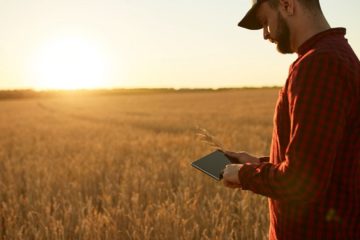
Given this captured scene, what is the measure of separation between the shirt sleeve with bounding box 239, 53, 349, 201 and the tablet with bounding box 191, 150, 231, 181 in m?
0.50

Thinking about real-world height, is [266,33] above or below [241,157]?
above

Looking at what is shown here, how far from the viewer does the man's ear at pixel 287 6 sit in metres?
1.65

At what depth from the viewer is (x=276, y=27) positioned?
1.73 metres

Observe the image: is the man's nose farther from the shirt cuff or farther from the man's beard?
the shirt cuff

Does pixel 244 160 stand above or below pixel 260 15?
below

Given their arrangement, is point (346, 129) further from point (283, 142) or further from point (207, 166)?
point (207, 166)

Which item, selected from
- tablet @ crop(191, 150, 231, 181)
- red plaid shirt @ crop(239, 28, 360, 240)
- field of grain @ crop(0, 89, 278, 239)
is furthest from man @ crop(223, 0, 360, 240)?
field of grain @ crop(0, 89, 278, 239)

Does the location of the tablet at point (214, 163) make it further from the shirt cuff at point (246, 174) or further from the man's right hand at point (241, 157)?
the shirt cuff at point (246, 174)

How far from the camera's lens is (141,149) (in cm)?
898

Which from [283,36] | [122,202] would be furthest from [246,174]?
Result: [122,202]

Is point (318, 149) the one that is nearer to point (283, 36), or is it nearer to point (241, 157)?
point (283, 36)

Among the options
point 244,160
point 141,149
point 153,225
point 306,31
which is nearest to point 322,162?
point 306,31

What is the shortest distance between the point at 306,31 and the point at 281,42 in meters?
0.11

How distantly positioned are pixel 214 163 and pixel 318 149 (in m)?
0.67
